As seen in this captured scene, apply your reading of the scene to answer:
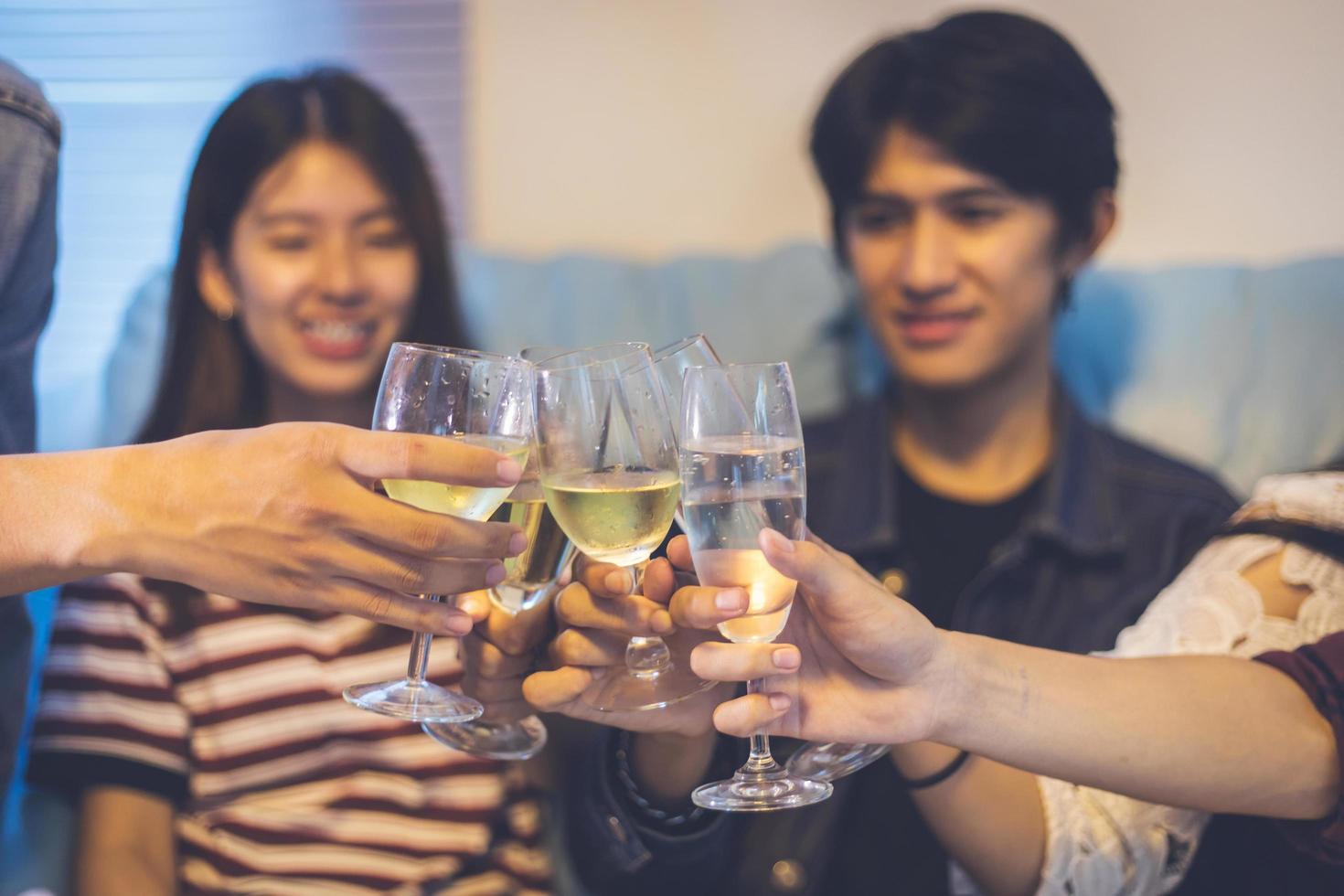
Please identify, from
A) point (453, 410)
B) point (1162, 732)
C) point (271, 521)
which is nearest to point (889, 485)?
point (1162, 732)

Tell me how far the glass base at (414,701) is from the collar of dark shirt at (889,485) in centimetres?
70

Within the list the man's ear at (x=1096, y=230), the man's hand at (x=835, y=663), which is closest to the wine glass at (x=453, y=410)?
the man's hand at (x=835, y=663)

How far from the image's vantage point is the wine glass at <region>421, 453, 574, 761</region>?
0.98 metres

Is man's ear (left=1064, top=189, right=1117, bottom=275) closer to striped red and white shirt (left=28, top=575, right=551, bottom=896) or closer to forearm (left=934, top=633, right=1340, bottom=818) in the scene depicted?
forearm (left=934, top=633, right=1340, bottom=818)

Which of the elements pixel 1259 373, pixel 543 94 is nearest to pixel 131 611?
pixel 543 94

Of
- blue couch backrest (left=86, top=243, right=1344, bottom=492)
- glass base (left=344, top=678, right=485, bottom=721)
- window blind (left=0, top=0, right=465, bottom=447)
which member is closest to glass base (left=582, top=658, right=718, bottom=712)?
glass base (left=344, top=678, right=485, bottom=721)

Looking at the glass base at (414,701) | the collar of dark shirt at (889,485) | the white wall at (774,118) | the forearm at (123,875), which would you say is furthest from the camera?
the white wall at (774,118)

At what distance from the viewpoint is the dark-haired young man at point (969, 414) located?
1.49m

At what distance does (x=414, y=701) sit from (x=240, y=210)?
0.89 meters

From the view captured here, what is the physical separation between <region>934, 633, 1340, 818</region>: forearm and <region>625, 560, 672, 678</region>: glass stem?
0.79 feet

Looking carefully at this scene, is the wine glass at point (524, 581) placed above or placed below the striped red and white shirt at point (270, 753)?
above

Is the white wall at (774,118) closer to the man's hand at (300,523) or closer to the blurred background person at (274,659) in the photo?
the blurred background person at (274,659)

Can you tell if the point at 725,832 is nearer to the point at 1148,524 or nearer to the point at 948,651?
the point at 948,651

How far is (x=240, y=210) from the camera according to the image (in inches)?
61.6
